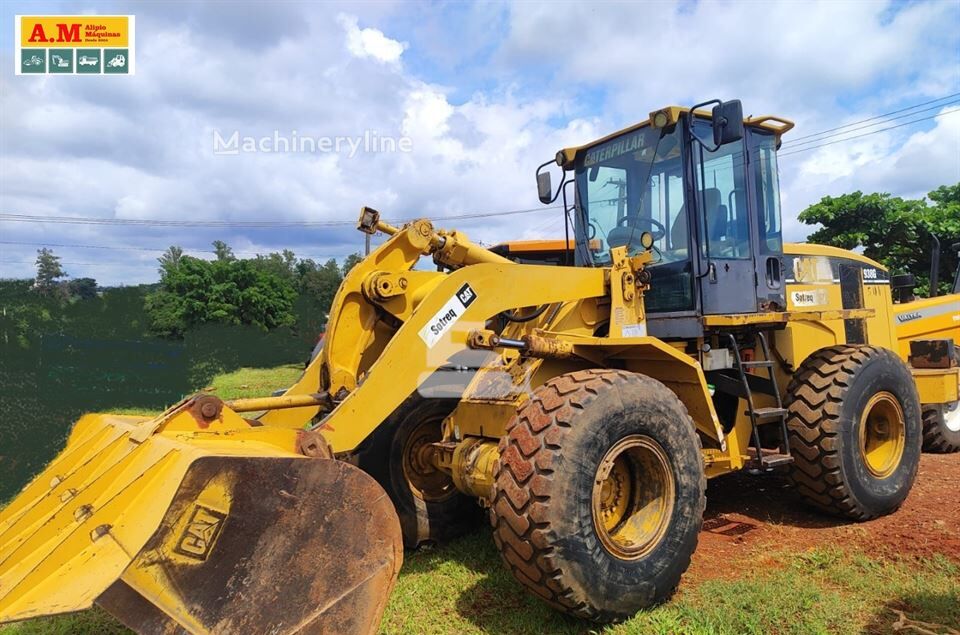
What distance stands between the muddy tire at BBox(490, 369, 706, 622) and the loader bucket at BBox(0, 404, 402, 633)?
69cm

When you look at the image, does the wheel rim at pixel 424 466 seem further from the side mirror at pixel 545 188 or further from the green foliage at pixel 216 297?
the green foliage at pixel 216 297

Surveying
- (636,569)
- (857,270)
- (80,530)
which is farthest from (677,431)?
(857,270)

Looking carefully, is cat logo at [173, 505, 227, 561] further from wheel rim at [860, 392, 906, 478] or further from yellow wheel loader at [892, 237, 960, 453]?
yellow wheel loader at [892, 237, 960, 453]

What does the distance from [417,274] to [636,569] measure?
7.59 ft

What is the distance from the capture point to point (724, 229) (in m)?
5.10

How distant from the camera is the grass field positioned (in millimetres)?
3471

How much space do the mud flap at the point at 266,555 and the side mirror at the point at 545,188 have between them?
3.37 m

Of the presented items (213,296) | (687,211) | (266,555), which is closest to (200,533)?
(266,555)

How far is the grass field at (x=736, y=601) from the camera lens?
3471 millimetres

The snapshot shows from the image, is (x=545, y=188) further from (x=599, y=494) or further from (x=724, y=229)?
(x=599, y=494)

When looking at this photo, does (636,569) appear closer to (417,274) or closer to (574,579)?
(574,579)

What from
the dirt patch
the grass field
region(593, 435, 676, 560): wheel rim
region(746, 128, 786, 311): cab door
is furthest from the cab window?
the grass field

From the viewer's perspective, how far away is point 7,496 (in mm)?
6223

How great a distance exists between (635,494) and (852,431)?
7.19 feet
